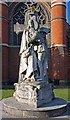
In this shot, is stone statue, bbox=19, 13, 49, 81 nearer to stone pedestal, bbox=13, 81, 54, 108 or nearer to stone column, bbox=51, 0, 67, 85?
stone pedestal, bbox=13, 81, 54, 108

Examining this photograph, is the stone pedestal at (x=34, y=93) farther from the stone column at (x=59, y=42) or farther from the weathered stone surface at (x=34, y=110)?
the stone column at (x=59, y=42)

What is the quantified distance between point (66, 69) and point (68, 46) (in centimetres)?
317

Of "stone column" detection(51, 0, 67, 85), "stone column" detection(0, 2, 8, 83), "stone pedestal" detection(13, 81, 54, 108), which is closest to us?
Result: "stone pedestal" detection(13, 81, 54, 108)

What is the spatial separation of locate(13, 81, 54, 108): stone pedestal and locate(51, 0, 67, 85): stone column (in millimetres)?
15508

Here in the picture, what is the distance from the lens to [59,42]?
23.5 meters

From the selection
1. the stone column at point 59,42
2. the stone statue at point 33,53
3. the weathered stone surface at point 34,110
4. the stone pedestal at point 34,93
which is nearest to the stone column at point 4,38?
the stone column at point 59,42

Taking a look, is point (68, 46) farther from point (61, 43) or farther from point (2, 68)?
point (2, 68)

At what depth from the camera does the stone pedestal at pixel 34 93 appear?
679 centimetres

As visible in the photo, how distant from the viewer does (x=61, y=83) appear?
22.9 m

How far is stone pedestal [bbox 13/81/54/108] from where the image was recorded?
679cm

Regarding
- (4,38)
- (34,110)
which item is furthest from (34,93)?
(4,38)

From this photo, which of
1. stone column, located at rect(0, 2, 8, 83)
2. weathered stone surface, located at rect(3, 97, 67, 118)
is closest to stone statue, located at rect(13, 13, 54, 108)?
weathered stone surface, located at rect(3, 97, 67, 118)

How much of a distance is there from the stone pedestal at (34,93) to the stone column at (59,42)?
1551 centimetres

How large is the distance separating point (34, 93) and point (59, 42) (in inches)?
677
